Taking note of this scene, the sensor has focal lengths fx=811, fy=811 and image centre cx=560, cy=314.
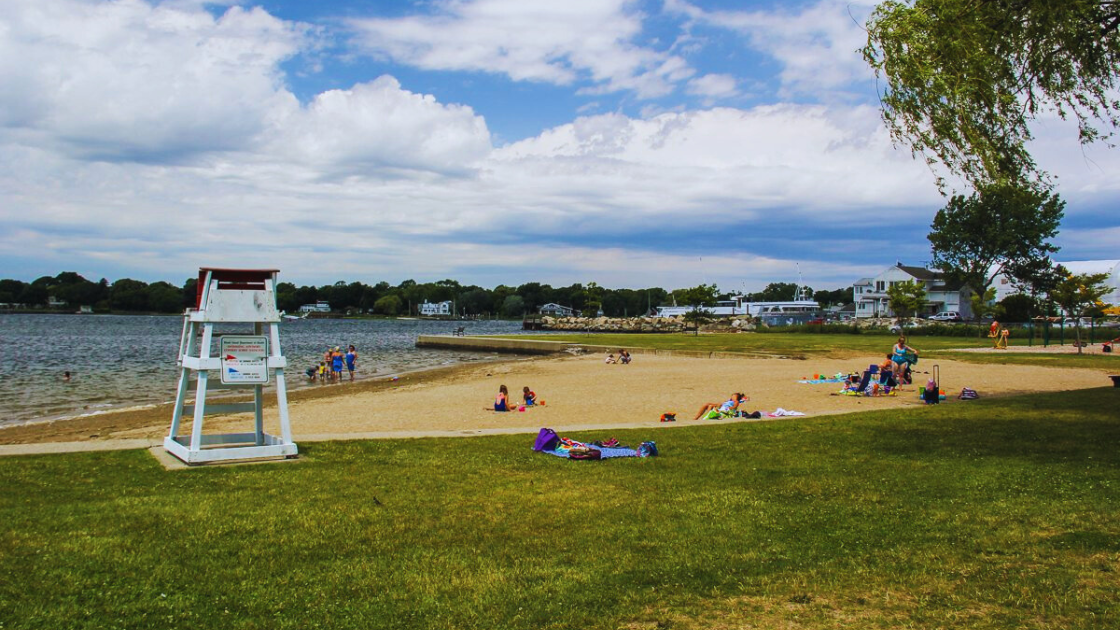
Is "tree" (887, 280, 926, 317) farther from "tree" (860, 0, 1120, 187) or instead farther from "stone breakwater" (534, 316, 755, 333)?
"tree" (860, 0, 1120, 187)

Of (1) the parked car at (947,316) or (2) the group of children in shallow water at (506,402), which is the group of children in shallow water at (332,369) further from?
(1) the parked car at (947,316)

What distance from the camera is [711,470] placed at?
923 centimetres

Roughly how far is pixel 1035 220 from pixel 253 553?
86.2m

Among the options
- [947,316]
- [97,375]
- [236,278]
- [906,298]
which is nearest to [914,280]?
[947,316]

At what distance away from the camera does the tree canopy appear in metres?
77.1

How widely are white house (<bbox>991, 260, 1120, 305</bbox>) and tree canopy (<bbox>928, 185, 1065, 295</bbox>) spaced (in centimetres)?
321

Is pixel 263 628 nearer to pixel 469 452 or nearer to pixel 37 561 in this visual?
pixel 37 561

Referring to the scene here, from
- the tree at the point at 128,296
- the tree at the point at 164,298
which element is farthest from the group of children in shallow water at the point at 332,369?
the tree at the point at 128,296

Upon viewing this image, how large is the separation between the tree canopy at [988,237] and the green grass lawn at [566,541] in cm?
7556

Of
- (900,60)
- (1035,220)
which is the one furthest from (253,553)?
(1035,220)

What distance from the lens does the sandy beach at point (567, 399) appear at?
16531 millimetres

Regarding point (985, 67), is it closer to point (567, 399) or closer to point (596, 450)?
point (596, 450)

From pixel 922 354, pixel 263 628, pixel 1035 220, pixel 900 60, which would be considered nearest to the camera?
pixel 263 628

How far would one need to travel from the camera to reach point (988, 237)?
258ft
